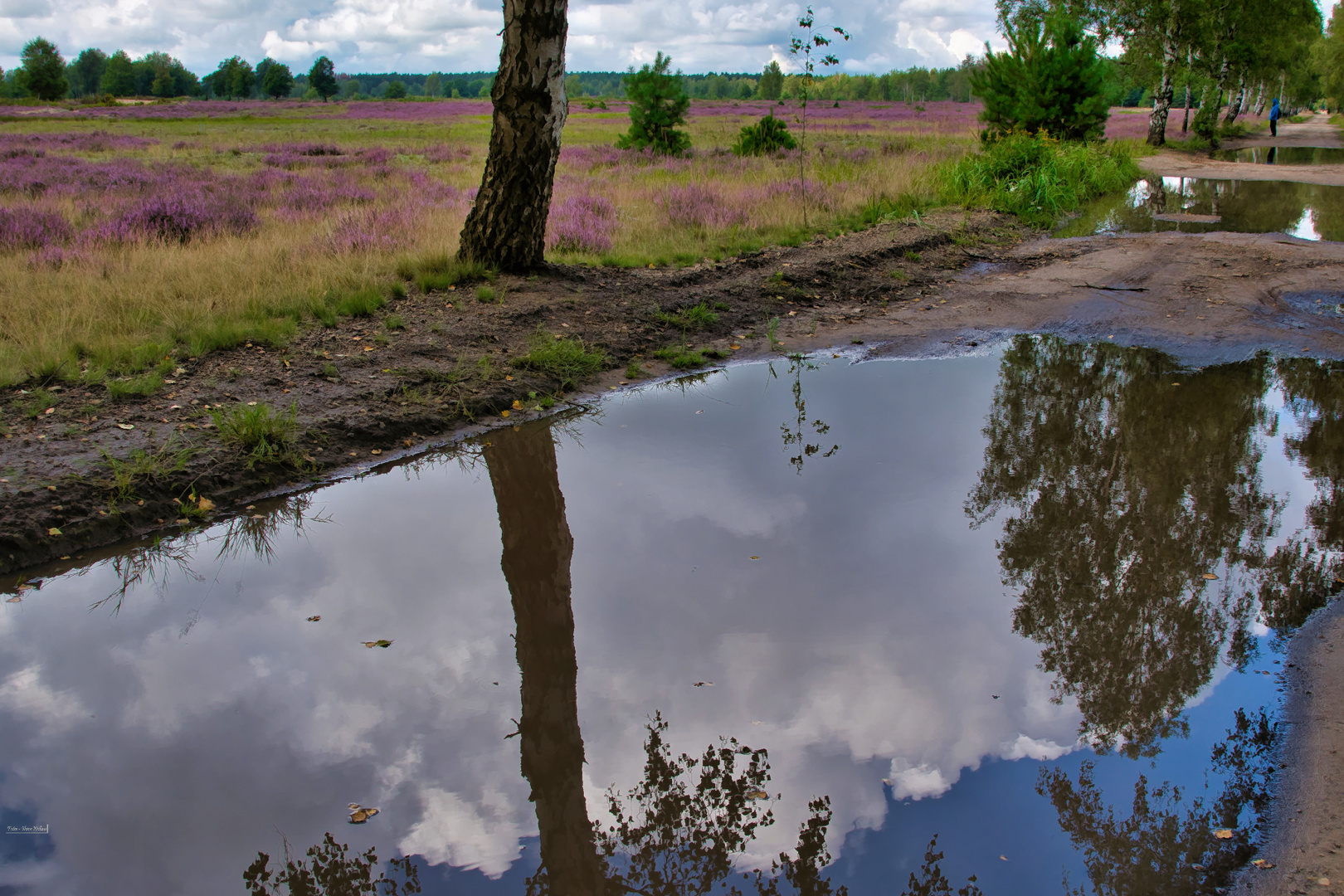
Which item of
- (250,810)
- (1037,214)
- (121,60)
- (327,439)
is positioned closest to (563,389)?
(327,439)

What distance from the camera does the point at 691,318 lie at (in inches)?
304

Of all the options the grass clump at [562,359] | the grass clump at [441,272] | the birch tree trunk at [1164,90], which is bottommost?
the grass clump at [562,359]

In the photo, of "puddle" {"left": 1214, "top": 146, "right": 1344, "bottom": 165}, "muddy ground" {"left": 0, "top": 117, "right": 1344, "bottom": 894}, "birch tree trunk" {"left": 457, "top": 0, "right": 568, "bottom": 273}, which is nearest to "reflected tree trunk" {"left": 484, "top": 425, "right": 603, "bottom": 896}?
"muddy ground" {"left": 0, "top": 117, "right": 1344, "bottom": 894}

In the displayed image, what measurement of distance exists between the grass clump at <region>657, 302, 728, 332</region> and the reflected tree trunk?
2645 millimetres

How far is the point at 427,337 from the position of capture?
258 inches

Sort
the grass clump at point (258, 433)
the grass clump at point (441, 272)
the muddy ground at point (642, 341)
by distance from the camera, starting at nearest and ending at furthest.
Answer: the muddy ground at point (642, 341), the grass clump at point (258, 433), the grass clump at point (441, 272)

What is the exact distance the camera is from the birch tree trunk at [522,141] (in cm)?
716

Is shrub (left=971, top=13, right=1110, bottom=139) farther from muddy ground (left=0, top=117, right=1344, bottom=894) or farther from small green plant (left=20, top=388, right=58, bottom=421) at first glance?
small green plant (left=20, top=388, right=58, bottom=421)

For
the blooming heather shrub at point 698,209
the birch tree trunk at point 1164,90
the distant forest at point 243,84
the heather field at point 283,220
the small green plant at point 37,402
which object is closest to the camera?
the small green plant at point 37,402

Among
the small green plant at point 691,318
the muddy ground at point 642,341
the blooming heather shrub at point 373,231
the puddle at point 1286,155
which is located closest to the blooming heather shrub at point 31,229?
the blooming heather shrub at point 373,231

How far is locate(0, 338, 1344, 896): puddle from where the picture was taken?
8.03 feet

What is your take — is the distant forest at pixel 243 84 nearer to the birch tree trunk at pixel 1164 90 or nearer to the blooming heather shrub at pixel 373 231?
the birch tree trunk at pixel 1164 90

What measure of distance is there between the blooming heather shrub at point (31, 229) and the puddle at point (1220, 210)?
14.0m

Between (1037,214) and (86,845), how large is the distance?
1491 cm
